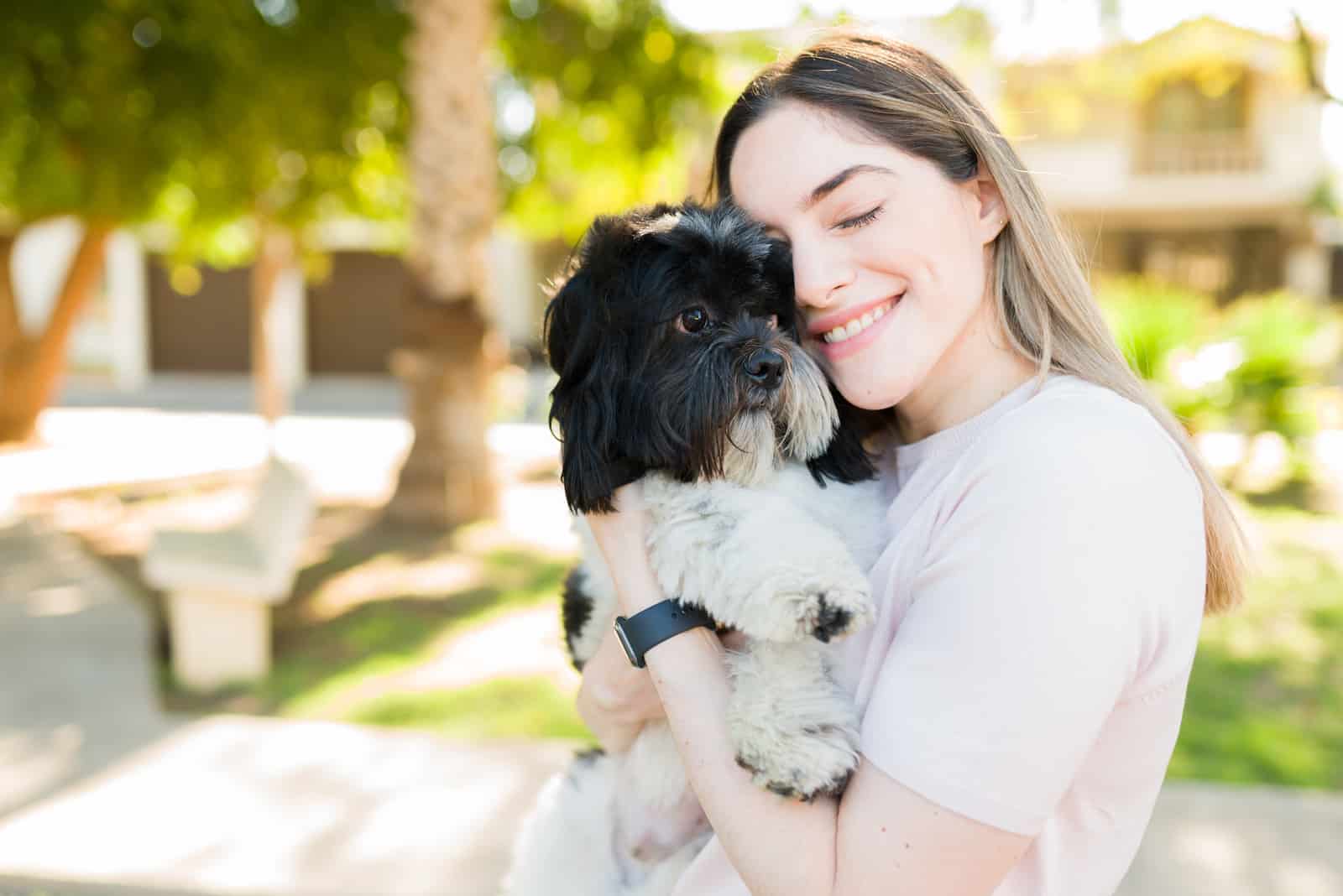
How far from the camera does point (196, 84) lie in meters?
9.37

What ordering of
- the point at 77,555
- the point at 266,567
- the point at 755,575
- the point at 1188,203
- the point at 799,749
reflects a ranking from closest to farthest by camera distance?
the point at 799,749 < the point at 755,575 < the point at 266,567 < the point at 77,555 < the point at 1188,203

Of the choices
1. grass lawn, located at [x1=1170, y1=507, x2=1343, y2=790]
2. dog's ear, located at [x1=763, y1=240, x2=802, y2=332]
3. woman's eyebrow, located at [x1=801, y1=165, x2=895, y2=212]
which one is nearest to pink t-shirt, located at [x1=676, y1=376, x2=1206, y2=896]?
woman's eyebrow, located at [x1=801, y1=165, x2=895, y2=212]

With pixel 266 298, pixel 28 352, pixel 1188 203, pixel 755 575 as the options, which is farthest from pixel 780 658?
pixel 1188 203

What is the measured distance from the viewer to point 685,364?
1.97 metres

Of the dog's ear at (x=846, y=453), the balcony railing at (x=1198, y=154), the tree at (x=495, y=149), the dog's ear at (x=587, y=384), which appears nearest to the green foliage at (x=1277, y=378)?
the tree at (x=495, y=149)

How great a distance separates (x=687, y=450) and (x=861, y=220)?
0.51 meters

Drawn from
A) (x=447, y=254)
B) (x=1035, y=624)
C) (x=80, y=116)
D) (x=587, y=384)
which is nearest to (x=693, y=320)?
(x=587, y=384)

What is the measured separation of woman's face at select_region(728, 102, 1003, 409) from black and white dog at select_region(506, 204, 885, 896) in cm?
16

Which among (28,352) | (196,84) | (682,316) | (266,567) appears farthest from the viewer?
(28,352)

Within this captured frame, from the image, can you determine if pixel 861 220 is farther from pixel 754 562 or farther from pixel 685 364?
pixel 754 562

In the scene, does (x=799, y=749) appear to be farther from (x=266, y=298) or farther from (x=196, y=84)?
(x=266, y=298)

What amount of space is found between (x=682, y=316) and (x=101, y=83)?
9187 mm

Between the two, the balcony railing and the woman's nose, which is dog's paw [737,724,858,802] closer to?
the woman's nose

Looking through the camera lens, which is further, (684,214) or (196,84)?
(196,84)
